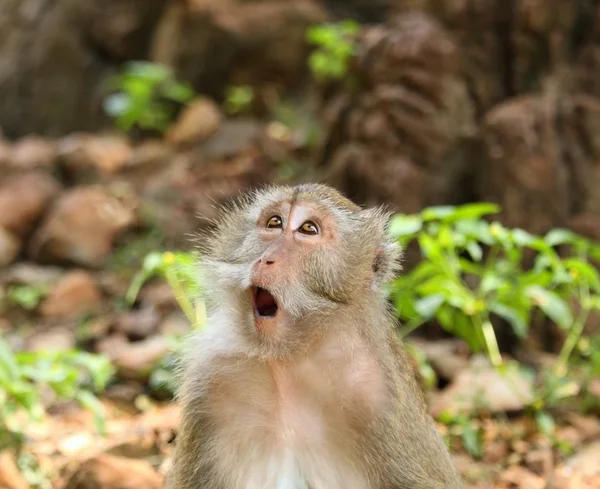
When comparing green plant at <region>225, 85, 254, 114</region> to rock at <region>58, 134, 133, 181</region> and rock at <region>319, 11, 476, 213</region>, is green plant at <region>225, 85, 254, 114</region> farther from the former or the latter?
rock at <region>319, 11, 476, 213</region>

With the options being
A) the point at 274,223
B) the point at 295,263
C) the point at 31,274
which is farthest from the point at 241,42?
the point at 295,263

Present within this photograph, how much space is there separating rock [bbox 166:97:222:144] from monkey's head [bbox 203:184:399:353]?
226 inches

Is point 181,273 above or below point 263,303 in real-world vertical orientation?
below

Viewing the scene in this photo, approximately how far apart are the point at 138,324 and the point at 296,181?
2329mm

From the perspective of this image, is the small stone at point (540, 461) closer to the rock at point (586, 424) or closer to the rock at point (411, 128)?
the rock at point (586, 424)

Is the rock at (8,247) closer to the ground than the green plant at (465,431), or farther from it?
closer to the ground

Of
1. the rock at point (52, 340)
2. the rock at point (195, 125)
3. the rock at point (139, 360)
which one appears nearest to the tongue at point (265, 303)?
the rock at point (139, 360)

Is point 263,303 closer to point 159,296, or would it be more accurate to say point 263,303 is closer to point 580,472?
point 580,472

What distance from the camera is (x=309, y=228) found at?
225cm

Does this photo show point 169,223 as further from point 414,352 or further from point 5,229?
Answer: point 414,352

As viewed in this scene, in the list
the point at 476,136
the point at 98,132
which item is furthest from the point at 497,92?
the point at 98,132

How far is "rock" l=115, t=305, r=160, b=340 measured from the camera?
5027mm

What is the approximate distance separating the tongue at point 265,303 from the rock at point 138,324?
9.96 feet

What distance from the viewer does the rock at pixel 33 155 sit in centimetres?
755
